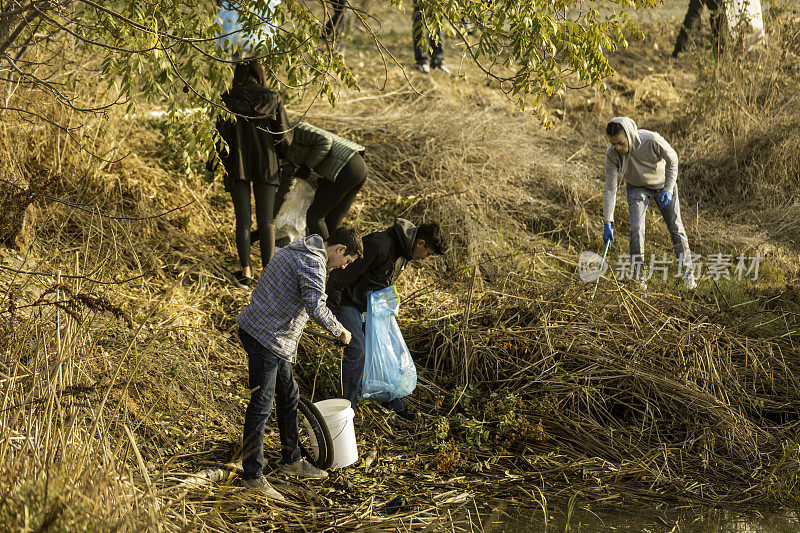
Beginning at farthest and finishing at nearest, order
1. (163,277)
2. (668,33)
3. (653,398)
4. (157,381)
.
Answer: (668,33) → (163,277) → (653,398) → (157,381)

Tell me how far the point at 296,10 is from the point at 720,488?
3.66 metres

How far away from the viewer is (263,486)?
13.3ft

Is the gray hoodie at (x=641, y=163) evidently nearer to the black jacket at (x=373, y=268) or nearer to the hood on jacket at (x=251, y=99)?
the black jacket at (x=373, y=268)

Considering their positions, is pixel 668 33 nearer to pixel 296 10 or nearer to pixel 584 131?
pixel 584 131

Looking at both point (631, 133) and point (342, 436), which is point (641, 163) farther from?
point (342, 436)

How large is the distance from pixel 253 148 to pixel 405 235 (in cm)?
168

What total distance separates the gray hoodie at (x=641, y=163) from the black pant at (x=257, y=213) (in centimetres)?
281

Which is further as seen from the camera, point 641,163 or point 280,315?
point 641,163

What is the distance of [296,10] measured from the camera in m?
4.67

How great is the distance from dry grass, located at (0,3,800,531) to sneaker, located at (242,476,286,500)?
0.06 m

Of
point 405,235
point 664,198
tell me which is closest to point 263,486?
point 405,235

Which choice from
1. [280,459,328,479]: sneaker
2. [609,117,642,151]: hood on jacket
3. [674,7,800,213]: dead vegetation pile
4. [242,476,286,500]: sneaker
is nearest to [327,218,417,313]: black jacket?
[280,459,328,479]: sneaker

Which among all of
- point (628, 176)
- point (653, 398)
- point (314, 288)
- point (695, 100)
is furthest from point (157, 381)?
point (695, 100)

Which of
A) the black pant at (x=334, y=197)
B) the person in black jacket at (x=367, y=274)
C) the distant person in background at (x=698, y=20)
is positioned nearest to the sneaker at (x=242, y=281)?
the black pant at (x=334, y=197)
